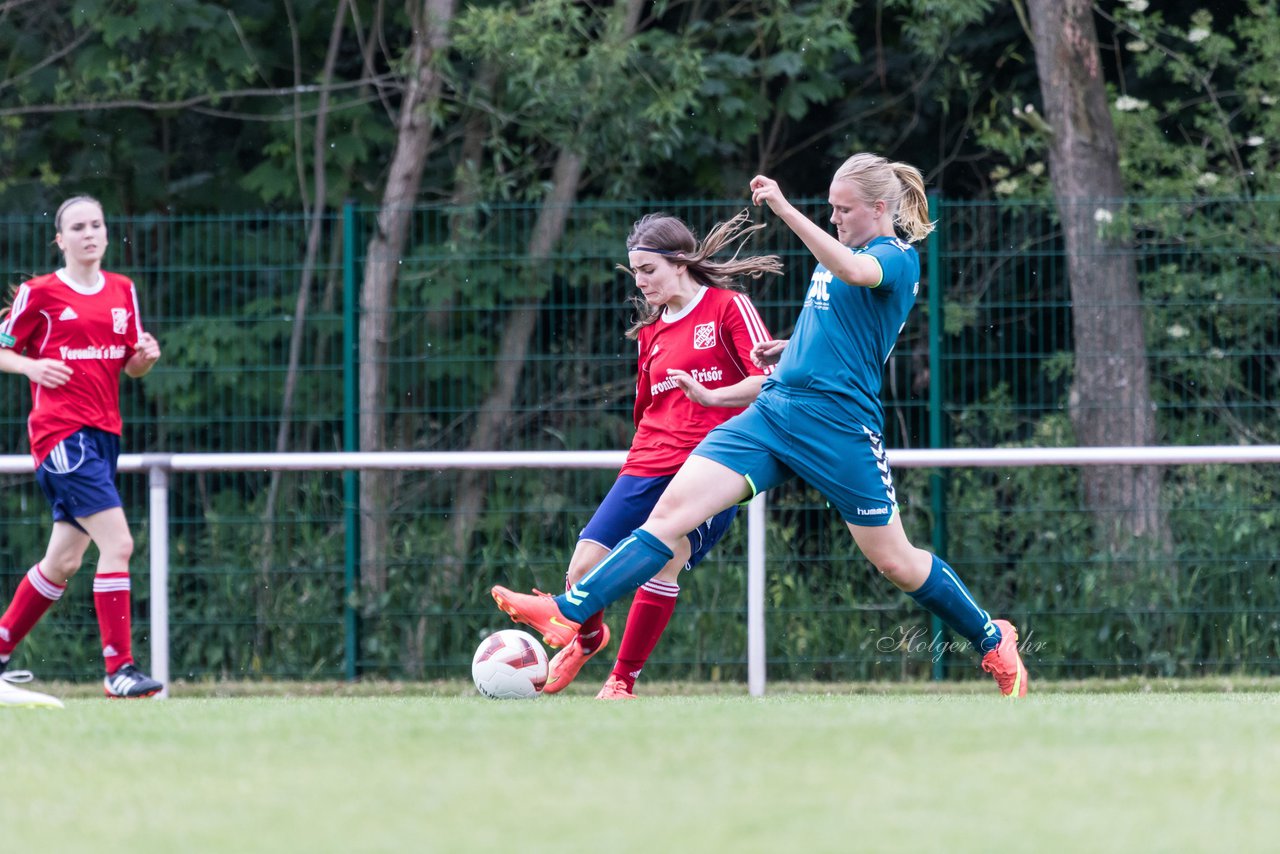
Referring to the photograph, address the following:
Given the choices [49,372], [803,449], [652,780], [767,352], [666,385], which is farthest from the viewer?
[49,372]

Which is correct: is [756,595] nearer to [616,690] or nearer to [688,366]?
[616,690]

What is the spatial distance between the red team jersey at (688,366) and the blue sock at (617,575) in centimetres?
75

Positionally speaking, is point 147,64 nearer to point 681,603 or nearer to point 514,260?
point 514,260

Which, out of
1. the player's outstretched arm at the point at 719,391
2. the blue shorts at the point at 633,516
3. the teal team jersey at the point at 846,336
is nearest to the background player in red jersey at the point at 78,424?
the blue shorts at the point at 633,516

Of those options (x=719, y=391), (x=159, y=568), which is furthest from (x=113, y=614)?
(x=719, y=391)

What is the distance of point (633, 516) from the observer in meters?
6.18

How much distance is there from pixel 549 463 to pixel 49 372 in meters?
2.18

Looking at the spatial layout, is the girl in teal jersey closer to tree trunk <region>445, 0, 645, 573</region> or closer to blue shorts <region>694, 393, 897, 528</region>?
blue shorts <region>694, 393, 897, 528</region>

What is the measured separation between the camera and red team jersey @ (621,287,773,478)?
607 centimetres

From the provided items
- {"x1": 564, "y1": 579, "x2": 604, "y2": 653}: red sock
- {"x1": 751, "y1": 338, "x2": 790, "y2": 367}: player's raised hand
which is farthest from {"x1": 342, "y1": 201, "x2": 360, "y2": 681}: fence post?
{"x1": 751, "y1": 338, "x2": 790, "y2": 367}: player's raised hand

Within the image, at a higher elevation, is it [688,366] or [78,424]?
[688,366]

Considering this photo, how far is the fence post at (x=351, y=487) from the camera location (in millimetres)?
8484

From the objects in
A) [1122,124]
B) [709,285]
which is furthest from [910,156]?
[709,285]

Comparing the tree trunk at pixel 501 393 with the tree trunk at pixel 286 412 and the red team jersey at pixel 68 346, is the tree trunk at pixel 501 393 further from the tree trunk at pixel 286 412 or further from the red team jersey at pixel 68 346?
the red team jersey at pixel 68 346
